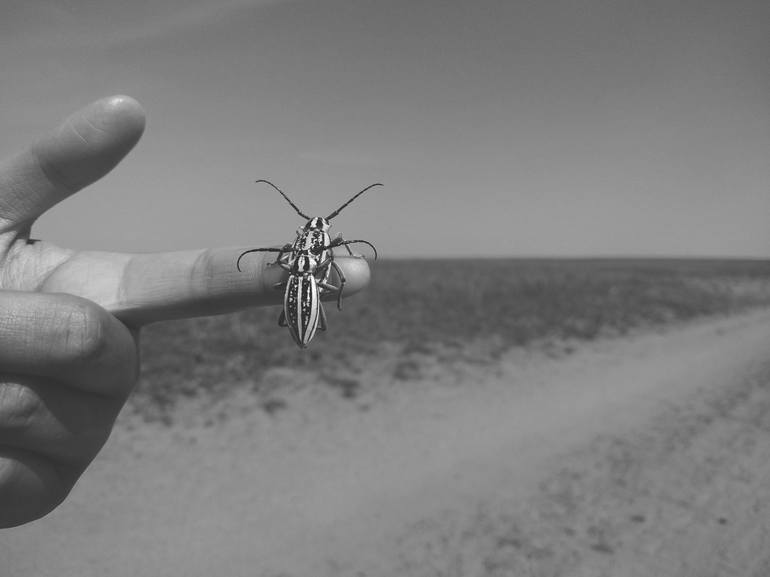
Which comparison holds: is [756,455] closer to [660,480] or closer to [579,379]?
[660,480]

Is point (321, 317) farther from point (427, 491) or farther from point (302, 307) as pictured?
point (427, 491)

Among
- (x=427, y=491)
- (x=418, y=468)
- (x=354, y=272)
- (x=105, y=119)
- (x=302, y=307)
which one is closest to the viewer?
(x=105, y=119)

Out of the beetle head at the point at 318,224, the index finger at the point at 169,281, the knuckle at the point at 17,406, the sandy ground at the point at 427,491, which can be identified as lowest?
the sandy ground at the point at 427,491

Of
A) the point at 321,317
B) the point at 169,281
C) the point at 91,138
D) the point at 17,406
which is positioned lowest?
the point at 17,406

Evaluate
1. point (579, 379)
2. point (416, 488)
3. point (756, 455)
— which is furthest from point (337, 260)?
point (579, 379)

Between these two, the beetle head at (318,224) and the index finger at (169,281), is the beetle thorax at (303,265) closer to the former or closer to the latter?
the index finger at (169,281)

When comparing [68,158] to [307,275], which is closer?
[68,158]

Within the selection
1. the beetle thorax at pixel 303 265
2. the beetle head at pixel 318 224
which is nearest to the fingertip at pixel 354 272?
the beetle head at pixel 318 224

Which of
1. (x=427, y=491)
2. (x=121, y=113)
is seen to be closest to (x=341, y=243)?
(x=121, y=113)
